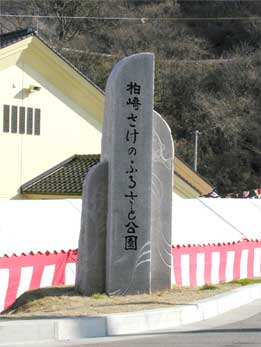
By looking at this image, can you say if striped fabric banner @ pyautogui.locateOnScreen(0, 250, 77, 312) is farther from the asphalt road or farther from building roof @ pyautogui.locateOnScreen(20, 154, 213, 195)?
building roof @ pyautogui.locateOnScreen(20, 154, 213, 195)

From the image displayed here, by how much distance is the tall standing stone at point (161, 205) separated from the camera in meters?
14.5

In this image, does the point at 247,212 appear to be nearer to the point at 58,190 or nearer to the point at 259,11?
the point at 58,190

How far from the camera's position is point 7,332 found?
9.97 meters

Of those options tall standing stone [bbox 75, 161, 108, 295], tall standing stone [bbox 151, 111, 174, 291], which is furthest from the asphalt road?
tall standing stone [bbox 75, 161, 108, 295]

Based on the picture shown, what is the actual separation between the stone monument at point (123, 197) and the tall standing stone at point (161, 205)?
342 mm

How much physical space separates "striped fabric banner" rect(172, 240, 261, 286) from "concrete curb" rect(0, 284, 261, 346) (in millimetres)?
4365

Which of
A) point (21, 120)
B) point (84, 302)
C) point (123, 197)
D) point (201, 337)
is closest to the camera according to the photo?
point (201, 337)

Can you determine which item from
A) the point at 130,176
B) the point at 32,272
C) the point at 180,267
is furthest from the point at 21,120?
the point at 130,176

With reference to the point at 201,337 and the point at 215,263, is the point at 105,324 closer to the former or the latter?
the point at 201,337

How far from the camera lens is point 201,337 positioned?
34.9 feet

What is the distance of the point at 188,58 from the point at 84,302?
228 feet

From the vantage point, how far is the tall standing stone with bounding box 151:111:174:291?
14453 millimetres

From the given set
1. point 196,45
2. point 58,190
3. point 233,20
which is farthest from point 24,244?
point 233,20

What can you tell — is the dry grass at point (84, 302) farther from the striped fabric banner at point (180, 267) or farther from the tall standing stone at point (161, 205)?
the striped fabric banner at point (180, 267)
